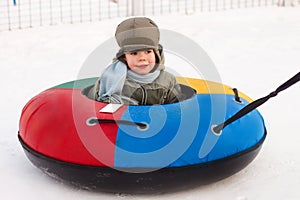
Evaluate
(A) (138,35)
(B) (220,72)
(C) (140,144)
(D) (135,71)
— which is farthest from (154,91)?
(B) (220,72)

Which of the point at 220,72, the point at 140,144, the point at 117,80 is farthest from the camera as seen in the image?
the point at 220,72

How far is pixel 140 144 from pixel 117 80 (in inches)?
19.0

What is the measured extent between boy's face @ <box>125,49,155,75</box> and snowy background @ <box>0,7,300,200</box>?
0.63m

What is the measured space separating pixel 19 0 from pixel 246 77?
2.97 m

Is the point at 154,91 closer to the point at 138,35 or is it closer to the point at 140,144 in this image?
the point at 138,35

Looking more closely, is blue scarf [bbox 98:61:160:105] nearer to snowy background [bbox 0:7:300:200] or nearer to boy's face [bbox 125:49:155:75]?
boy's face [bbox 125:49:155:75]

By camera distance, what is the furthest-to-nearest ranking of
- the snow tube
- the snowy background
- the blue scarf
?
the blue scarf → the snowy background → the snow tube

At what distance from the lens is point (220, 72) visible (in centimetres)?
511

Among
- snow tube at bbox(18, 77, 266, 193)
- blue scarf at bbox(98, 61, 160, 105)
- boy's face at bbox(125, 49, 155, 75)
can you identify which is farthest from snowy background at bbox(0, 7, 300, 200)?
boy's face at bbox(125, 49, 155, 75)

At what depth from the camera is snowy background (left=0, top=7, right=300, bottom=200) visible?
9.28 feet

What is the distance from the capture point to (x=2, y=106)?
13.9 feet

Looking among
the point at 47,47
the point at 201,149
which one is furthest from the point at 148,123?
the point at 47,47

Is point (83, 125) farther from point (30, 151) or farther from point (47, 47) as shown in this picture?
point (47, 47)

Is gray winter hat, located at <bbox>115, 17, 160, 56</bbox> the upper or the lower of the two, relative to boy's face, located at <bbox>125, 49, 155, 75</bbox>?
upper
